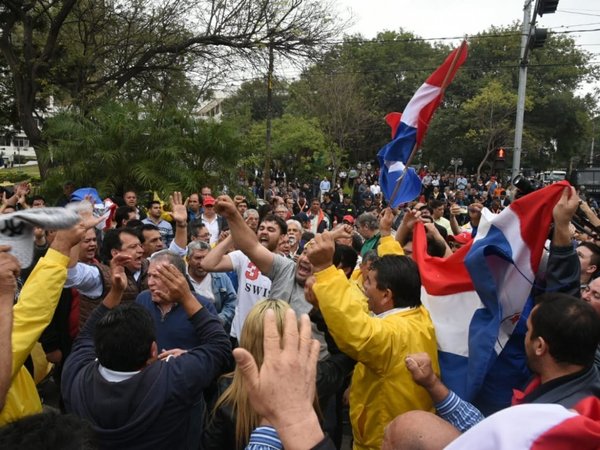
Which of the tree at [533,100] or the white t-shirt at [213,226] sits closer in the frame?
the white t-shirt at [213,226]

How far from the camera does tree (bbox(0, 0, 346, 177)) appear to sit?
1425cm

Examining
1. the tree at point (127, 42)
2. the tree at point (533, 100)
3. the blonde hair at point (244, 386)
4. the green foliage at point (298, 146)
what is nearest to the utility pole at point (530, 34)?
the tree at point (127, 42)

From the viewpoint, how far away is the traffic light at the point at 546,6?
10.1 m

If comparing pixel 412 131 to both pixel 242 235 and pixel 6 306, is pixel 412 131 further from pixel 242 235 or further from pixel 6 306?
pixel 6 306

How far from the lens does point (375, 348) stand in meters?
2.42

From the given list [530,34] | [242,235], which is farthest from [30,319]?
[530,34]

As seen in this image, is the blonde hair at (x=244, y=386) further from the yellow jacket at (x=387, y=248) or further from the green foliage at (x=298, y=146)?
the green foliage at (x=298, y=146)

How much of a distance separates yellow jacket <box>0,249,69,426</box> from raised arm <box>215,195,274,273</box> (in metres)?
0.97

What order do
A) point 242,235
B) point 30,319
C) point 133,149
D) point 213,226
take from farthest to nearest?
point 133,149, point 213,226, point 242,235, point 30,319

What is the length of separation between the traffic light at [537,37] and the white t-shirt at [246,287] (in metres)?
9.78

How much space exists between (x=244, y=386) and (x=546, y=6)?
10.6 metres

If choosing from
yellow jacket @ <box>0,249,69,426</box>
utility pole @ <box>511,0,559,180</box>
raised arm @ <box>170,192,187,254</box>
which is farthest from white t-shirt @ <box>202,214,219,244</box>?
utility pole @ <box>511,0,559,180</box>

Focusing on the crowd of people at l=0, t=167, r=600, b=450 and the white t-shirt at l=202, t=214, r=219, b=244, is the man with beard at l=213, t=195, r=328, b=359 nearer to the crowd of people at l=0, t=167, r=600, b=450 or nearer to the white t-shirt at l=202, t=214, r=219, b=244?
the crowd of people at l=0, t=167, r=600, b=450

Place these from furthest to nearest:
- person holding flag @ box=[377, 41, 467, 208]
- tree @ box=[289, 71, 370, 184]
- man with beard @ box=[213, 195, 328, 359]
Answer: tree @ box=[289, 71, 370, 184], person holding flag @ box=[377, 41, 467, 208], man with beard @ box=[213, 195, 328, 359]
